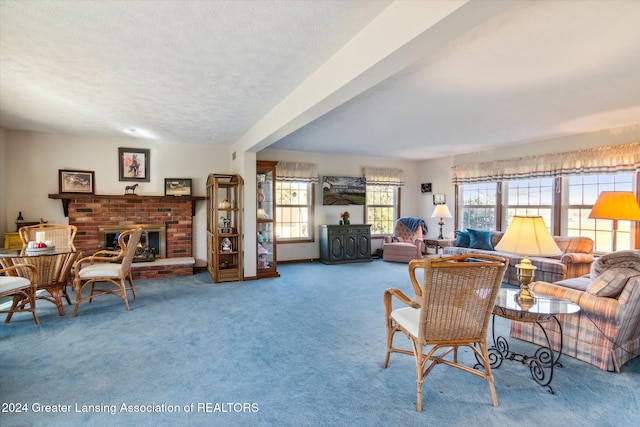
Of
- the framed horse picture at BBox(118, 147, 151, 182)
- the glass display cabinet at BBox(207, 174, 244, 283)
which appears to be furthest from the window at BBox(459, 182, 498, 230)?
the framed horse picture at BBox(118, 147, 151, 182)

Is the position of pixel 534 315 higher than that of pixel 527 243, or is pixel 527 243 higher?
pixel 527 243

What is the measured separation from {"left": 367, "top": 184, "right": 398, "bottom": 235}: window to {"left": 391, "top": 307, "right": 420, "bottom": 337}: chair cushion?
562 centimetres

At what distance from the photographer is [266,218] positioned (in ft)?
19.5

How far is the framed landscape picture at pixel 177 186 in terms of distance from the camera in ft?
19.9

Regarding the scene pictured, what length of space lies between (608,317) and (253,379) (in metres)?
2.71

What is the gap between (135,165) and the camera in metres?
5.86

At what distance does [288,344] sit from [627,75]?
153 inches

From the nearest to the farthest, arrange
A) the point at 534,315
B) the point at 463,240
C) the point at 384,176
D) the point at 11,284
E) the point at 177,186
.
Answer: the point at 534,315 < the point at 11,284 < the point at 177,186 < the point at 463,240 < the point at 384,176

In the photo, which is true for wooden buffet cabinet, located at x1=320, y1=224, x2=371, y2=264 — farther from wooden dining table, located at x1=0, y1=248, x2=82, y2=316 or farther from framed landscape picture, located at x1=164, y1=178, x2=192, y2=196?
wooden dining table, located at x1=0, y1=248, x2=82, y2=316

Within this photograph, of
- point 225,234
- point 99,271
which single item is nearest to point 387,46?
point 99,271

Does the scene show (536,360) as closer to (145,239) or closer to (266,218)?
(266,218)

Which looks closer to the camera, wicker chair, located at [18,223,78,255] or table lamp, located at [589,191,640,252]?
table lamp, located at [589,191,640,252]

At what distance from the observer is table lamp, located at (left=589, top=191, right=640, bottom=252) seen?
13.7 ft

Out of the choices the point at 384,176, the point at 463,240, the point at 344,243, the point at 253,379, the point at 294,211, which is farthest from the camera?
the point at 384,176
